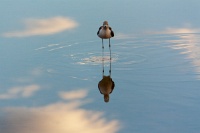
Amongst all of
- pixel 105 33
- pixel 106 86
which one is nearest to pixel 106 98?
pixel 106 86

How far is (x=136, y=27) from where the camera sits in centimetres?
1284

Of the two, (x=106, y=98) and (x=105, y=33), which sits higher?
(x=105, y=33)

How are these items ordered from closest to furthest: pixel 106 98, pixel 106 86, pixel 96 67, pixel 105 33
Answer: pixel 106 98 < pixel 106 86 < pixel 96 67 < pixel 105 33

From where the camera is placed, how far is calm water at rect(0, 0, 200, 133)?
7.82 metres

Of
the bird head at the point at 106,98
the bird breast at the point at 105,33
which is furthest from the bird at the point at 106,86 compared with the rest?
the bird breast at the point at 105,33

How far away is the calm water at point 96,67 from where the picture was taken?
25.6 ft

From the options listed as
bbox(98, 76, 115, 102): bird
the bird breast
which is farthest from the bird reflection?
the bird breast

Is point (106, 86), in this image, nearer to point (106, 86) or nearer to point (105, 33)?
point (106, 86)

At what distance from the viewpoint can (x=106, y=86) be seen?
30.1 feet

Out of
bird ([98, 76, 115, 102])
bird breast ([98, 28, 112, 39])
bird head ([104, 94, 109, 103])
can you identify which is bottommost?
bird head ([104, 94, 109, 103])

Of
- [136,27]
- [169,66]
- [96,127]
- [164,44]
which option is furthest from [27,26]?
[96,127]

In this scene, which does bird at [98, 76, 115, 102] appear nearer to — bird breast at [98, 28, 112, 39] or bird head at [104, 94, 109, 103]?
bird head at [104, 94, 109, 103]

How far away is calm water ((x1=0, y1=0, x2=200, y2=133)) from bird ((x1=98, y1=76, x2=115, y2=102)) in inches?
3.8

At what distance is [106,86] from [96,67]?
913 mm
